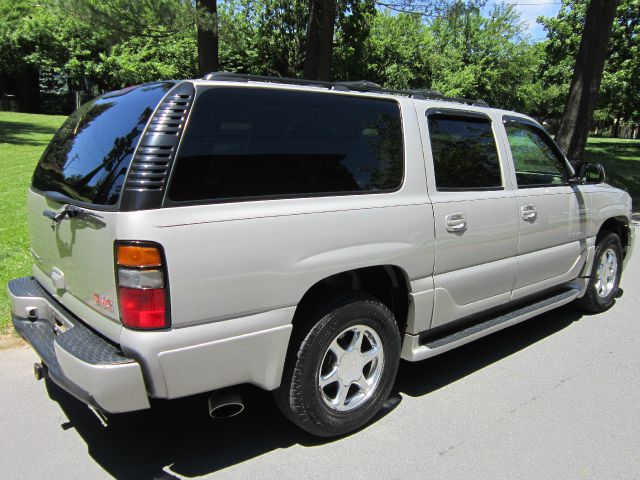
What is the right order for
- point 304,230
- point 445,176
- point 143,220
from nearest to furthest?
point 143,220, point 304,230, point 445,176

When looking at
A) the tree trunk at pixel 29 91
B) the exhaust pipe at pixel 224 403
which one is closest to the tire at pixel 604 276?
the exhaust pipe at pixel 224 403

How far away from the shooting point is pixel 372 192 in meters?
3.22

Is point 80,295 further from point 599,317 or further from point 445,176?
→ point 599,317

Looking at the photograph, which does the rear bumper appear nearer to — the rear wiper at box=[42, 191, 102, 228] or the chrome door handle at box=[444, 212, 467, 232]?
the rear wiper at box=[42, 191, 102, 228]

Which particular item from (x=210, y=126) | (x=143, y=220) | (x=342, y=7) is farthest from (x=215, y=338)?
(x=342, y=7)

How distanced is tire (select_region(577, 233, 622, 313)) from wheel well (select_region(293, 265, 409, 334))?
2741mm

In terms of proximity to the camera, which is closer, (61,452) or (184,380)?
(184,380)

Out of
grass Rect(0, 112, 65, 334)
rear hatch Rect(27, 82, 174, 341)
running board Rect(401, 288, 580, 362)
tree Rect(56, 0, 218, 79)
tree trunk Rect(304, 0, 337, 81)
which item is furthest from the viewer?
tree trunk Rect(304, 0, 337, 81)

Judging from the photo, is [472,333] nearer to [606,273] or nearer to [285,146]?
[285,146]

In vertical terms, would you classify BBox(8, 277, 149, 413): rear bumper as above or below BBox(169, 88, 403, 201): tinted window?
below

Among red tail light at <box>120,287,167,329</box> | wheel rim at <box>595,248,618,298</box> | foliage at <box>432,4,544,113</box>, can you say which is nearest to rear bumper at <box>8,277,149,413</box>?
red tail light at <box>120,287,167,329</box>

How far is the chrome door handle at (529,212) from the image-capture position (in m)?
4.14

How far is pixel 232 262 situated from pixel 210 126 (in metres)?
0.68

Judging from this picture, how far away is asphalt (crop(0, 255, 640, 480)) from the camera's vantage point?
9.61 feet
